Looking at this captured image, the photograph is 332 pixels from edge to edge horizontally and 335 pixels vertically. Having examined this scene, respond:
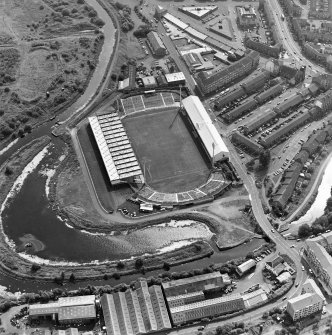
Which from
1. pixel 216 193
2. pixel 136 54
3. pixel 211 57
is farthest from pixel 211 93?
pixel 216 193

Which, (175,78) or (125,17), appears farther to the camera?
(125,17)

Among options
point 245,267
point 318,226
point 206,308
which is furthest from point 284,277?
point 206,308

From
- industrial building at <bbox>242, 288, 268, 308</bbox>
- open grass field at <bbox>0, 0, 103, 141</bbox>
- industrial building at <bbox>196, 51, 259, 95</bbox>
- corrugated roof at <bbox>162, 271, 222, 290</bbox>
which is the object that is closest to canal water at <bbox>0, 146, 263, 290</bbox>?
corrugated roof at <bbox>162, 271, 222, 290</bbox>

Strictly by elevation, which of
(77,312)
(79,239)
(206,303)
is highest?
(79,239)

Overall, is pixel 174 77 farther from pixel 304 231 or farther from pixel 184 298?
pixel 184 298

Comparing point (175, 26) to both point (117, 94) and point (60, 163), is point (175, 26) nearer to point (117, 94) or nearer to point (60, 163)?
point (117, 94)

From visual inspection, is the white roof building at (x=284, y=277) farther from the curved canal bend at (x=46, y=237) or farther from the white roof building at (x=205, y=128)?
the white roof building at (x=205, y=128)

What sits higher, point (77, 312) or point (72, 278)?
Result: point (72, 278)
